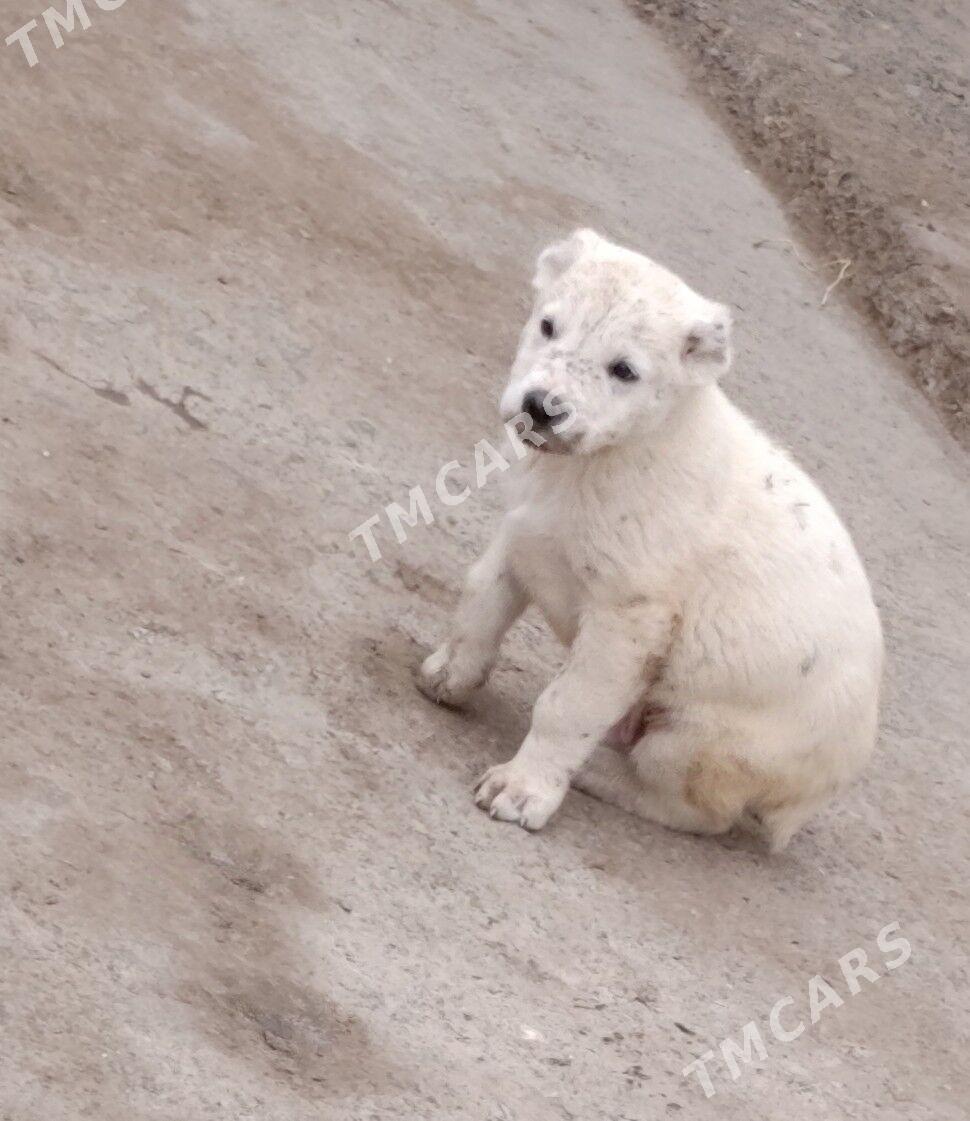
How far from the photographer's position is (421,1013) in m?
4.95

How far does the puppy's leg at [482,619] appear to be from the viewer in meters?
6.27

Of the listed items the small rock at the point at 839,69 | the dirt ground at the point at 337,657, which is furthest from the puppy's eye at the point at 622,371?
the small rock at the point at 839,69

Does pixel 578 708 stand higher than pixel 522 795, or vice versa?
pixel 578 708

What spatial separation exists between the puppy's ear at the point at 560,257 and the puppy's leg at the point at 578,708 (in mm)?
1094

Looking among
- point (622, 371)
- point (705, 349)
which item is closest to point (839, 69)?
point (705, 349)

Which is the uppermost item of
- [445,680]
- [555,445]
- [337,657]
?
[555,445]

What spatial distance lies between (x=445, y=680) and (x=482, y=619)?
27 centimetres

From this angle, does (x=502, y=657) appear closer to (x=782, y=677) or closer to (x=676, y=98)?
(x=782, y=677)

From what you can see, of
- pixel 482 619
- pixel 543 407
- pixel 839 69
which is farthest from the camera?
pixel 839 69

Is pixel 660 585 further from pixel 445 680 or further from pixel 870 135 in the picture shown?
pixel 870 135

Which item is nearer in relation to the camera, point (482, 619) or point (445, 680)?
point (482, 619)

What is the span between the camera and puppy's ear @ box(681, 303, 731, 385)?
19.1ft

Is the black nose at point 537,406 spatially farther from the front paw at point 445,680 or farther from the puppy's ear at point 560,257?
the front paw at point 445,680

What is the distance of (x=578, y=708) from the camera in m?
5.88
